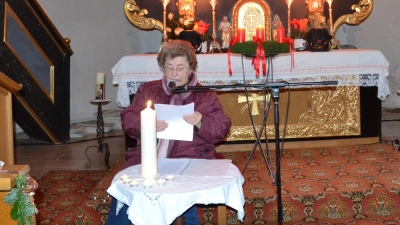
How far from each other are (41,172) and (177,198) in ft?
11.0

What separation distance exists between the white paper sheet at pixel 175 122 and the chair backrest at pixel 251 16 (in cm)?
364

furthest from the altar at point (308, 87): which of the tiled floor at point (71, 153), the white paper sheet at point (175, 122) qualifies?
the white paper sheet at point (175, 122)

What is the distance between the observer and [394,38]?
8.55 metres

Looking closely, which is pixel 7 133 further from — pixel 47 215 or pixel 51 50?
pixel 51 50

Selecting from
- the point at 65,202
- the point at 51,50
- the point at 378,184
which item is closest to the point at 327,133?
the point at 378,184

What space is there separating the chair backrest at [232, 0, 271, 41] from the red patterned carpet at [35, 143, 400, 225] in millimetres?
2090

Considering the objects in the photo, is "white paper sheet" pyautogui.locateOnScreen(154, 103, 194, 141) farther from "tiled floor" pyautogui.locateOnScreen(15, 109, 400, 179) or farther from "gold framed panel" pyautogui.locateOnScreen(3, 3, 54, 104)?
"gold framed panel" pyautogui.locateOnScreen(3, 3, 54, 104)

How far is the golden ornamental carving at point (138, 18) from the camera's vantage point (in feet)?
23.1

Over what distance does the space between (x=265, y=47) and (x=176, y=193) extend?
2.44m

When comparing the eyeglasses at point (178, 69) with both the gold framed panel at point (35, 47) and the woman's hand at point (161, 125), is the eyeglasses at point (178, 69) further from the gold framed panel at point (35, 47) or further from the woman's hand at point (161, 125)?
the gold framed panel at point (35, 47)

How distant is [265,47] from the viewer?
15.2 ft

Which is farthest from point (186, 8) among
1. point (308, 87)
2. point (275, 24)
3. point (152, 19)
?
point (308, 87)

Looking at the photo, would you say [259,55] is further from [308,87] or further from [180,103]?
[180,103]

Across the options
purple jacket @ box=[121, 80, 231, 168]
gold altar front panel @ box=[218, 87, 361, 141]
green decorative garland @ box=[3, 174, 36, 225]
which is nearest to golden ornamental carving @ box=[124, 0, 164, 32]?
gold altar front panel @ box=[218, 87, 361, 141]
